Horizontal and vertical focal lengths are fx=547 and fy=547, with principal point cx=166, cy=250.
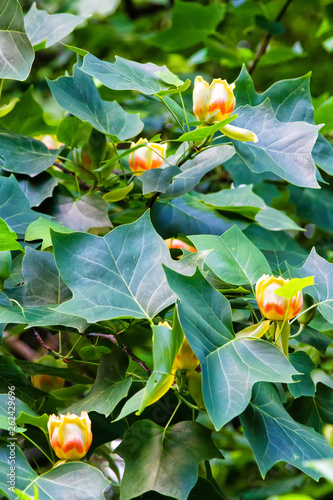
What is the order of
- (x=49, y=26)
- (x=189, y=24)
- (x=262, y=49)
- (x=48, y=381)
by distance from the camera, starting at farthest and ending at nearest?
(x=189, y=24) → (x=262, y=49) → (x=49, y=26) → (x=48, y=381)

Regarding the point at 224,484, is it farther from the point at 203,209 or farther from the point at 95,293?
the point at 95,293

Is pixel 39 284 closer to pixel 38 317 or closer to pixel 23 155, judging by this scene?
pixel 38 317

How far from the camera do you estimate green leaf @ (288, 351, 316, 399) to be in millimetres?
777

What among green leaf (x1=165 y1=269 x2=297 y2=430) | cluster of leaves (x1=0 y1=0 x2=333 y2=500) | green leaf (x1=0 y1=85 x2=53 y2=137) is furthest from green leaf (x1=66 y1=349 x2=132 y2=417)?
green leaf (x1=0 y1=85 x2=53 y2=137)

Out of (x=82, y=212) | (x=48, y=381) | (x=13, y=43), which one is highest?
(x=13, y=43)

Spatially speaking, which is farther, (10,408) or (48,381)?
(48,381)

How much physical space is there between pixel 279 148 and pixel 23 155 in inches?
18.0

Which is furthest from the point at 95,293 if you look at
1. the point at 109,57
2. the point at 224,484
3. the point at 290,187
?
the point at 109,57

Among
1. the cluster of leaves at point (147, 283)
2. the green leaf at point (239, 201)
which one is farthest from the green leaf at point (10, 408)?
the green leaf at point (239, 201)

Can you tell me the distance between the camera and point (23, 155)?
3.26 feet

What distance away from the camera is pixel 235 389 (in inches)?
24.0

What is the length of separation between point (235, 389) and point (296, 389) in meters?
0.21

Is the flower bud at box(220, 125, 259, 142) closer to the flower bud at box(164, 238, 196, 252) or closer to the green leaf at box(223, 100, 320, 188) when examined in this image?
the green leaf at box(223, 100, 320, 188)

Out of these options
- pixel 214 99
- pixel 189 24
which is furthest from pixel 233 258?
pixel 189 24
